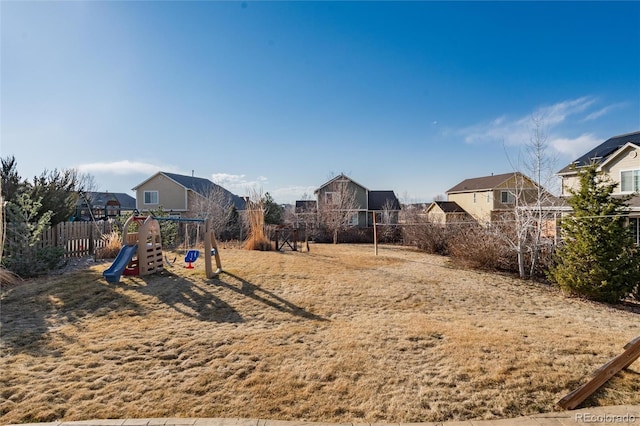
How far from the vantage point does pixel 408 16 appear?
9609mm

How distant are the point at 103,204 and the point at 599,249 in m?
52.5

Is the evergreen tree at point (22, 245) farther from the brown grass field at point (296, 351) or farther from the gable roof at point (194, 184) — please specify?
the gable roof at point (194, 184)

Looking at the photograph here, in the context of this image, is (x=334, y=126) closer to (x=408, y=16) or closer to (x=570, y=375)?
(x=408, y=16)

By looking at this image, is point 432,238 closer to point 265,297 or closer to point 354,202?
point 265,297

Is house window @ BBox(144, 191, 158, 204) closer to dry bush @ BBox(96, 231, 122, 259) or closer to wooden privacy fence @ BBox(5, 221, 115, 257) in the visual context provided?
wooden privacy fence @ BBox(5, 221, 115, 257)

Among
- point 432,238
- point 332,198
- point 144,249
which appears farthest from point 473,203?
point 144,249

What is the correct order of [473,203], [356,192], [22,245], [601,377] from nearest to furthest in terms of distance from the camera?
[601,377]
[22,245]
[356,192]
[473,203]

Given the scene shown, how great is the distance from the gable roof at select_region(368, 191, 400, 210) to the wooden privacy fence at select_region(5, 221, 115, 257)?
21.5 meters

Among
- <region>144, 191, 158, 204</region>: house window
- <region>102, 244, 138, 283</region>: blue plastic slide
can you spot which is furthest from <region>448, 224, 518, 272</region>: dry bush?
<region>144, 191, 158, 204</region>: house window

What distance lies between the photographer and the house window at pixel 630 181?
16.1 meters

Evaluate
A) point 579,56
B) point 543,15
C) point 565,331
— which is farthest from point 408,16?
point 565,331

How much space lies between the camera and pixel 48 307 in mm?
5855

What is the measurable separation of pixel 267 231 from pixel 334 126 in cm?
671

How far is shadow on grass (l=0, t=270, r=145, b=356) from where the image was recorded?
4.33 metres
